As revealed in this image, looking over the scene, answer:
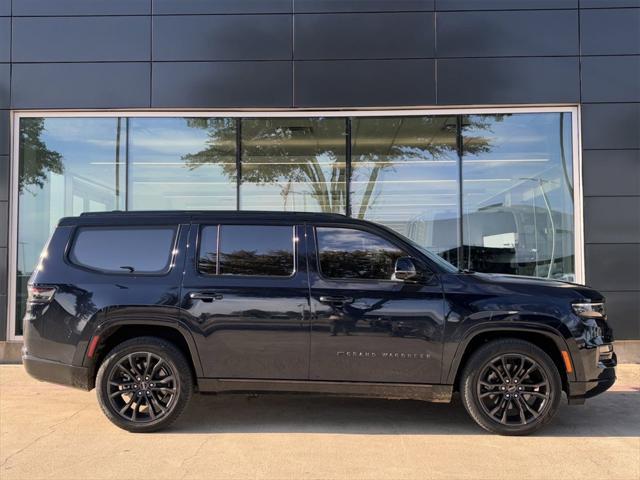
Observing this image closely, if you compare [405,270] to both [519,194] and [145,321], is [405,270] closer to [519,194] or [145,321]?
[145,321]

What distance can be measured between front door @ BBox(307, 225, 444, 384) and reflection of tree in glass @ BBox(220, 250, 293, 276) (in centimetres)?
32

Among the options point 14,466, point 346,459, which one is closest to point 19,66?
point 14,466

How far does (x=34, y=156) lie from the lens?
9.07 meters

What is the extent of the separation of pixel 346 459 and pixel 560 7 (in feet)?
25.7

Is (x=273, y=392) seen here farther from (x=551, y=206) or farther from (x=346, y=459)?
(x=551, y=206)

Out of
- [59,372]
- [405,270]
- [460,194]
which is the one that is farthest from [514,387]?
[460,194]

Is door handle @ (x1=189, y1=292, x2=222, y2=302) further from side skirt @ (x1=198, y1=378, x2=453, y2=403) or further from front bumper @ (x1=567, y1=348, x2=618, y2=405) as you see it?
front bumper @ (x1=567, y1=348, x2=618, y2=405)

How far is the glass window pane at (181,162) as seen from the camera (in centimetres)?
916

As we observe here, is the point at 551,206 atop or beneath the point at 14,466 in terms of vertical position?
atop

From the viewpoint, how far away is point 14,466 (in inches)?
164

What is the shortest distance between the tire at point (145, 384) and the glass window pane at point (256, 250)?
3.08ft

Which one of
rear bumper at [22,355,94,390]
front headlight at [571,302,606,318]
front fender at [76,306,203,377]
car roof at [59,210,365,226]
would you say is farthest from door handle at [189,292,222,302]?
front headlight at [571,302,606,318]

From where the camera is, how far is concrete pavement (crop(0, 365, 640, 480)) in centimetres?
404

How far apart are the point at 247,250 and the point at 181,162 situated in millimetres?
5105
